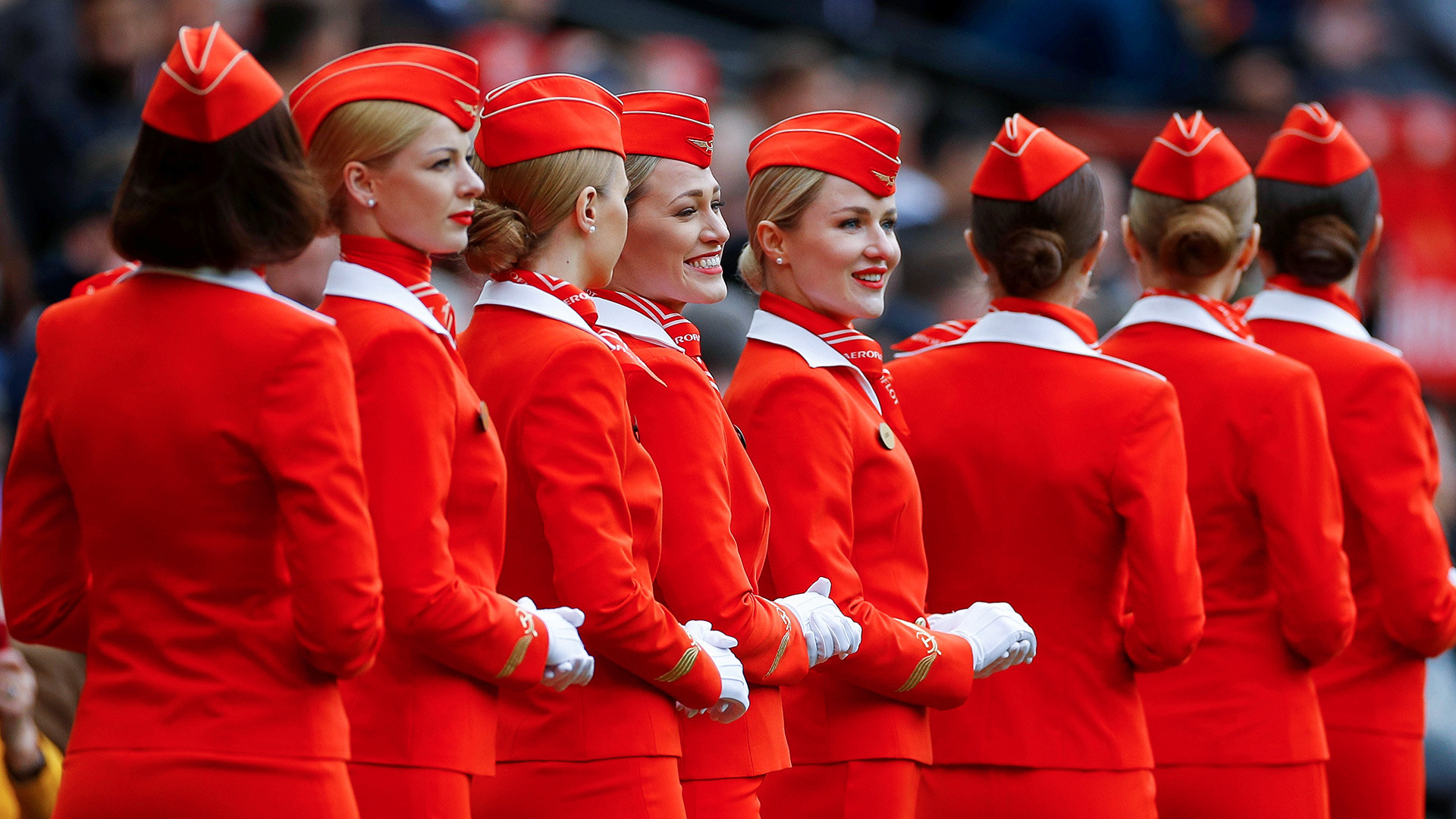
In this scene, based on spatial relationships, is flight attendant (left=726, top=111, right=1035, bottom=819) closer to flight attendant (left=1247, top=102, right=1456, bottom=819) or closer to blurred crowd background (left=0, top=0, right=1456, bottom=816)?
blurred crowd background (left=0, top=0, right=1456, bottom=816)

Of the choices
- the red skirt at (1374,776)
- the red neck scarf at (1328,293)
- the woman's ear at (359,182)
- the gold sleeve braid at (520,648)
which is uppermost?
the woman's ear at (359,182)

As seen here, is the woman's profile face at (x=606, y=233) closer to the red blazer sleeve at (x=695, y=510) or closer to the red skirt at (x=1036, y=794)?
the red blazer sleeve at (x=695, y=510)

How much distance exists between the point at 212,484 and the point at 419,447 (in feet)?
1.18

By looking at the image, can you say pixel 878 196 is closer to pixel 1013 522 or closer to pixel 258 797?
pixel 1013 522

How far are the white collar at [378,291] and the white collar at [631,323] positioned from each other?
1.81 ft

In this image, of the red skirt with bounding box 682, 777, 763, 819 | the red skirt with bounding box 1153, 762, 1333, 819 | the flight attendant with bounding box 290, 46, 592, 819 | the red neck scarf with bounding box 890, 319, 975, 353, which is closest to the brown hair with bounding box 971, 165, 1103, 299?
the red neck scarf with bounding box 890, 319, 975, 353

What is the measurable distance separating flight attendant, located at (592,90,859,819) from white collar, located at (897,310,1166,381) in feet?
2.32

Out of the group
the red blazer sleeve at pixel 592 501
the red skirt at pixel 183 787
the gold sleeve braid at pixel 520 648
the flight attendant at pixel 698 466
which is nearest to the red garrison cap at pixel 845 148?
the flight attendant at pixel 698 466

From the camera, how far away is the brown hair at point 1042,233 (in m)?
4.50

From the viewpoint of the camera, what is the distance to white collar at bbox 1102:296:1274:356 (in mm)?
4879

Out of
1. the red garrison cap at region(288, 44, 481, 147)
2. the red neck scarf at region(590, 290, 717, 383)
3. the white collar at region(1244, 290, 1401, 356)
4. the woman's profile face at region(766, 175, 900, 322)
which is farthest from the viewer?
the white collar at region(1244, 290, 1401, 356)

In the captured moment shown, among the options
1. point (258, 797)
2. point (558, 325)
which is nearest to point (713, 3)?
point (558, 325)

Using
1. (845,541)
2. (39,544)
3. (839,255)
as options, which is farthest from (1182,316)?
(39,544)

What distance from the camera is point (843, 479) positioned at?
4.08 meters
